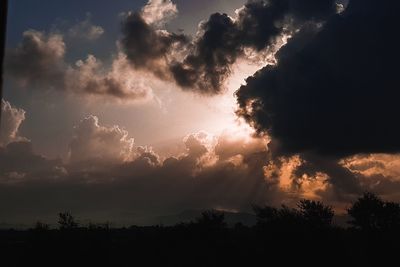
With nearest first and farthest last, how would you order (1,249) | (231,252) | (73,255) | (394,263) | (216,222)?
(394,263) → (231,252) → (73,255) → (216,222) → (1,249)

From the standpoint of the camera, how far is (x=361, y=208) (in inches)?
2751

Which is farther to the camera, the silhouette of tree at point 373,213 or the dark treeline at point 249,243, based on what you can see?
the silhouette of tree at point 373,213

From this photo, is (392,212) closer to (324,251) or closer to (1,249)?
(324,251)

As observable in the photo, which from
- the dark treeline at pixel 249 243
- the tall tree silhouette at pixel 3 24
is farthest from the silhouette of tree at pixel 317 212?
the tall tree silhouette at pixel 3 24

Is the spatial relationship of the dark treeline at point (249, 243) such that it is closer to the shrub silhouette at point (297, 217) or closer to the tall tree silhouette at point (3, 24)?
the shrub silhouette at point (297, 217)

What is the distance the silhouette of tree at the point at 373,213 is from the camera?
67.1 meters

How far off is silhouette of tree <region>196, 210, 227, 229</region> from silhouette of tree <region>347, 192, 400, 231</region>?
20912 mm

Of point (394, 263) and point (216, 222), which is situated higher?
point (216, 222)

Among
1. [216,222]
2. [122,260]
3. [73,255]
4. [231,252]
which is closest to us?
[231,252]

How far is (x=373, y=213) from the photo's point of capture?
69312 mm

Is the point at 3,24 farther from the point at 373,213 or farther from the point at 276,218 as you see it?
the point at 373,213

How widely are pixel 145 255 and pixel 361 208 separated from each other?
35104 millimetres

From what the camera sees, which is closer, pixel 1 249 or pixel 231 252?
pixel 231 252

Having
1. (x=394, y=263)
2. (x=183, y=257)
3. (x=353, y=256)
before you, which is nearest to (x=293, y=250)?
(x=353, y=256)
